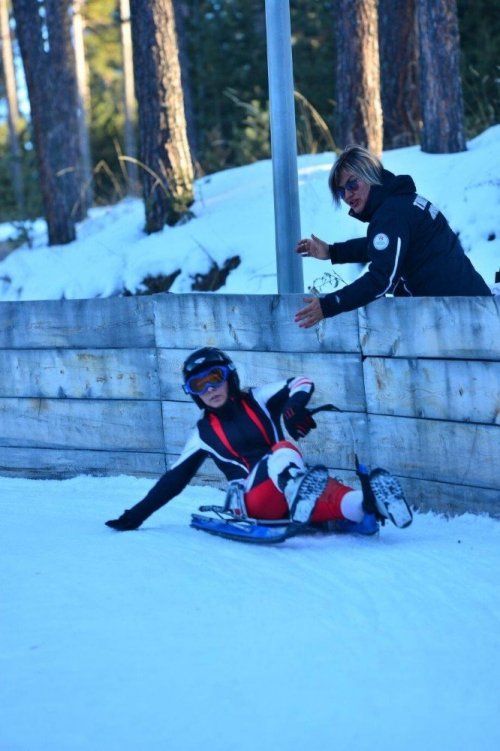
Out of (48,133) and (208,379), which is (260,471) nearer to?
(208,379)

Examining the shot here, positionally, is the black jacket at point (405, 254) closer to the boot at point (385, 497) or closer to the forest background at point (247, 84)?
the boot at point (385, 497)

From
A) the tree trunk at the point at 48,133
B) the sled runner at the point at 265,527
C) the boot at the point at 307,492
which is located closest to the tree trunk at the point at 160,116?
the tree trunk at the point at 48,133

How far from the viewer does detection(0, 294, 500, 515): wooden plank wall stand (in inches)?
224

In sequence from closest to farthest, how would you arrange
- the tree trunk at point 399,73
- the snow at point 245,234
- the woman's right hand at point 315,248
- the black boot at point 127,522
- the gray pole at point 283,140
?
the black boot at point 127,522 → the woman's right hand at point 315,248 → the gray pole at point 283,140 → the snow at point 245,234 → the tree trunk at point 399,73

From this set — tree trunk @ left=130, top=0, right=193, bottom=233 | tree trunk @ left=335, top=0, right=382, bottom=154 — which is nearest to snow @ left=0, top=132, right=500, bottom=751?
tree trunk @ left=130, top=0, right=193, bottom=233

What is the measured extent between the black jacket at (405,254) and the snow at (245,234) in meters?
2.81

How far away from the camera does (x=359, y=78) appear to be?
12.1 metres

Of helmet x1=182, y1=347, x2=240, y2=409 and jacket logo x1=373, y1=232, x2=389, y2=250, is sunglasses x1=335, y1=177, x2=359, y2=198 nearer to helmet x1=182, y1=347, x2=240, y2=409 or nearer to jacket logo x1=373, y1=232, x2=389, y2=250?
jacket logo x1=373, y1=232, x2=389, y2=250

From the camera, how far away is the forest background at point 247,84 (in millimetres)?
13977

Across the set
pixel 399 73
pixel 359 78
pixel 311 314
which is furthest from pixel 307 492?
pixel 399 73

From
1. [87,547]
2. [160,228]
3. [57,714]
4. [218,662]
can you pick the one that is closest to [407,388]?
[87,547]

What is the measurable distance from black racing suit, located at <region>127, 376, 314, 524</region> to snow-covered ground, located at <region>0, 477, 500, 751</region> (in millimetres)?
313

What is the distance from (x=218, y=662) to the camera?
394 centimetres

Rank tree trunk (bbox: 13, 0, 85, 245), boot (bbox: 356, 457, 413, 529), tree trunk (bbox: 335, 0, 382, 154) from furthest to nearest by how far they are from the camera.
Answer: tree trunk (bbox: 13, 0, 85, 245) → tree trunk (bbox: 335, 0, 382, 154) → boot (bbox: 356, 457, 413, 529)
